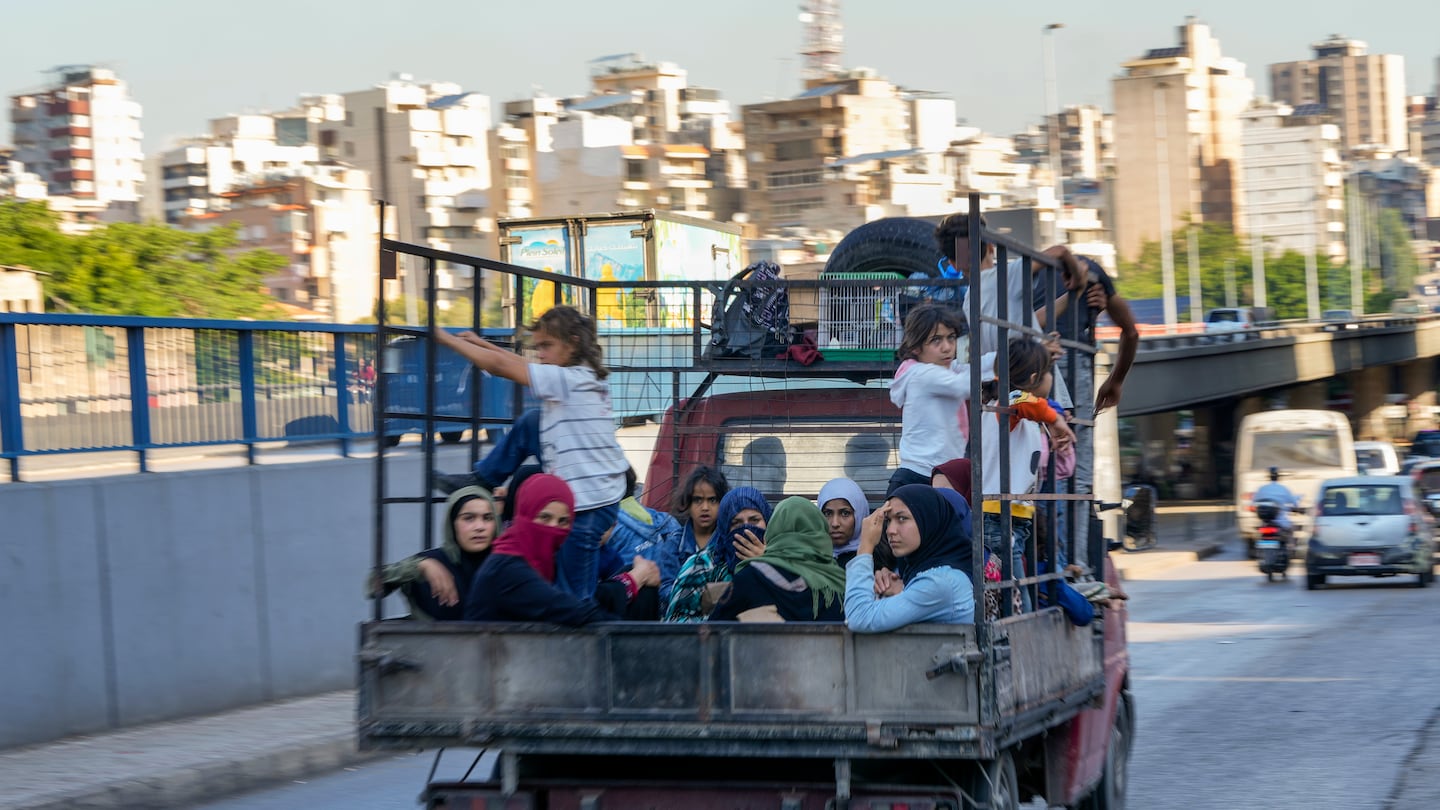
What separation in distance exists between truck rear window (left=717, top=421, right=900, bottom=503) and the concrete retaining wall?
4375 millimetres

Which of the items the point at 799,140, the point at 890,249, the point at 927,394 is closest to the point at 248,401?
the point at 890,249

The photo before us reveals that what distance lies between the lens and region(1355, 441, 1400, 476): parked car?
37.9 m

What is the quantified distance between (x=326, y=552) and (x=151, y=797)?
4.01 m

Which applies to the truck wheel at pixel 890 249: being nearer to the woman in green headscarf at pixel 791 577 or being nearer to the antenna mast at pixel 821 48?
the woman in green headscarf at pixel 791 577

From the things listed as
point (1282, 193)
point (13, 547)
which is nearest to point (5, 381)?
point (13, 547)

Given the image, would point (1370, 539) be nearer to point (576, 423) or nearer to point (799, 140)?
point (576, 423)

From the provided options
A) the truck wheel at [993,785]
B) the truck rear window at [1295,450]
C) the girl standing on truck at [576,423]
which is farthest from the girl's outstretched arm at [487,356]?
the truck rear window at [1295,450]

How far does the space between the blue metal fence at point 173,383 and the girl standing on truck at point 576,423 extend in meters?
5.02

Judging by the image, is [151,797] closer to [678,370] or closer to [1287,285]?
[678,370]

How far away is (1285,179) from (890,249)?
184135mm

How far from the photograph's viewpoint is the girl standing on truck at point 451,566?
5754 mm

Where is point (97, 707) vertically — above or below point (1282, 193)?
below

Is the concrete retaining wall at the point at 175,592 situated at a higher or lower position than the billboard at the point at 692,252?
lower

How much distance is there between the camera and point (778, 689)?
5109 mm
